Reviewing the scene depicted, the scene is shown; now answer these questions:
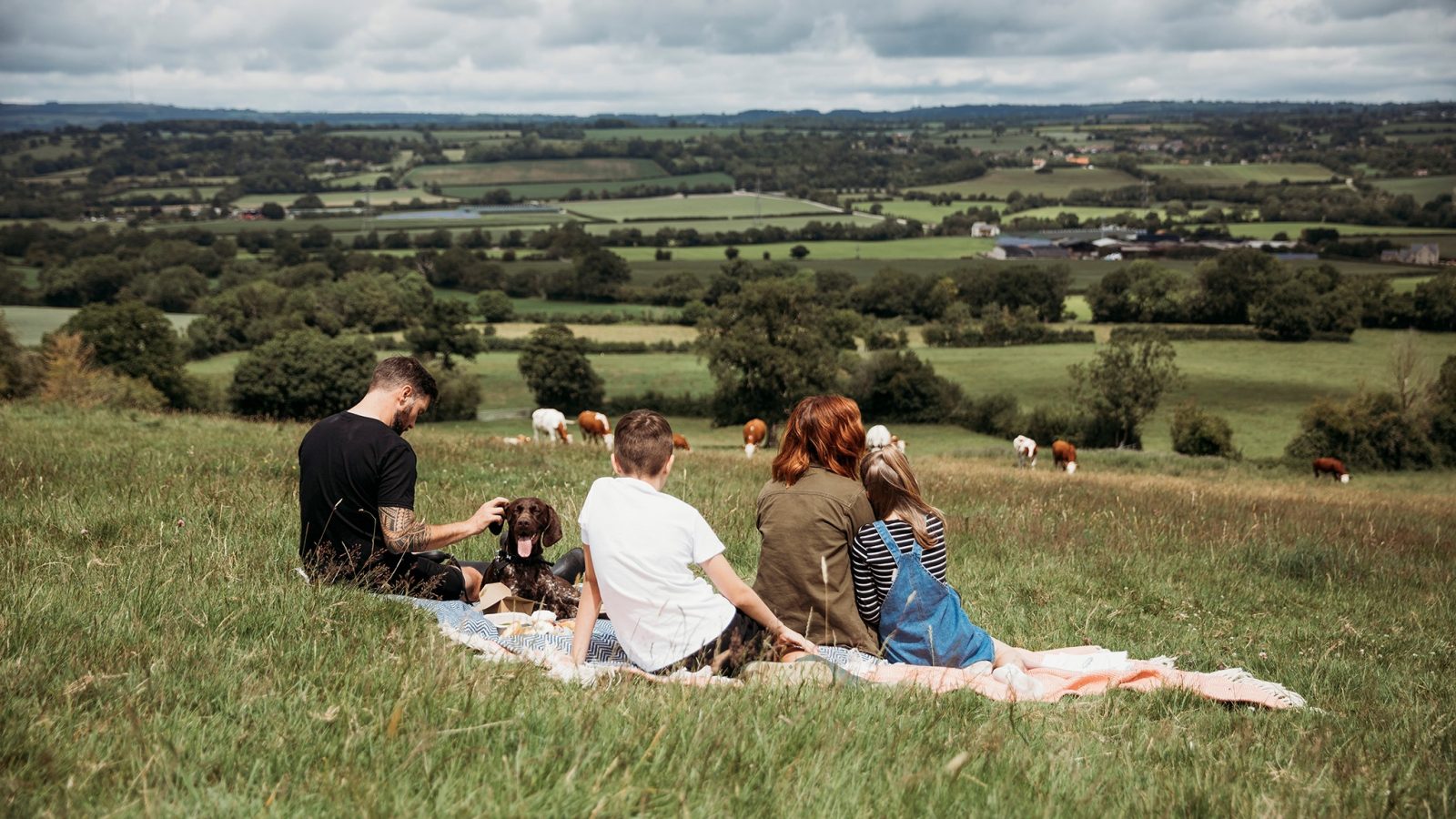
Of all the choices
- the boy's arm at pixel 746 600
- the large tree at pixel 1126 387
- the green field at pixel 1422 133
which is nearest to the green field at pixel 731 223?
the large tree at pixel 1126 387

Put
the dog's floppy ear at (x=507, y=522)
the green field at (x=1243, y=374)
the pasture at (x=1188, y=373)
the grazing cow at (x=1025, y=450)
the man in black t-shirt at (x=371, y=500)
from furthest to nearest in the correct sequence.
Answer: the pasture at (x=1188, y=373) → the green field at (x=1243, y=374) → the grazing cow at (x=1025, y=450) → the dog's floppy ear at (x=507, y=522) → the man in black t-shirt at (x=371, y=500)

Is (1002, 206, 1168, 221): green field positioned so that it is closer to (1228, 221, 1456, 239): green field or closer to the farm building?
(1228, 221, 1456, 239): green field

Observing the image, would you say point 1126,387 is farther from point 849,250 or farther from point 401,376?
point 849,250

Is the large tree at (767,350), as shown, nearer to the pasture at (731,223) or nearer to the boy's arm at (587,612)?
the boy's arm at (587,612)

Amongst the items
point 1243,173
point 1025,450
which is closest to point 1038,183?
point 1243,173

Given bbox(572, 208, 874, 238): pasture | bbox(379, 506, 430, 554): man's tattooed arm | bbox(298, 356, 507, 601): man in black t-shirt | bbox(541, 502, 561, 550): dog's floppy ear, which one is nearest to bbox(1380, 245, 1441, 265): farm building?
bbox(572, 208, 874, 238): pasture

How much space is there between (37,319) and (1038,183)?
15204 cm

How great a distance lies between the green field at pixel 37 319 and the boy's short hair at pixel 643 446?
75.6 metres

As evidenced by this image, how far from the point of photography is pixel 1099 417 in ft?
177

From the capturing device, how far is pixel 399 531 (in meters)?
5.88

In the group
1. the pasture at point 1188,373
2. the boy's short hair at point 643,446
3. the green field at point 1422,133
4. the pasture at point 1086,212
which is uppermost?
the green field at point 1422,133

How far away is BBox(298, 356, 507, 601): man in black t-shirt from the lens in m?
5.80

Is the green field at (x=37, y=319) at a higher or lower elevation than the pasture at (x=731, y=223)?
lower

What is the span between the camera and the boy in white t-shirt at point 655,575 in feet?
16.4
